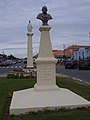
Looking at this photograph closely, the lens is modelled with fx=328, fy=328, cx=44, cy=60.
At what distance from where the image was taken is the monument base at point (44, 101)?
31.6ft

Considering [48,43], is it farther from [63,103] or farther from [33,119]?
[33,119]

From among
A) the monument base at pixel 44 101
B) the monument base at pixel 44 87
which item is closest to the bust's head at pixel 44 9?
the monument base at pixel 44 87

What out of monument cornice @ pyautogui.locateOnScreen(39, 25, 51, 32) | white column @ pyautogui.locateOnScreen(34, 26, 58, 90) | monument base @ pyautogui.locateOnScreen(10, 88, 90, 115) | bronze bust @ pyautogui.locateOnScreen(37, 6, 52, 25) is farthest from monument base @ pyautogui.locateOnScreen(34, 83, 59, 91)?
bronze bust @ pyautogui.locateOnScreen(37, 6, 52, 25)

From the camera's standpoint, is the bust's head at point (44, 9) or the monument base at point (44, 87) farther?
the bust's head at point (44, 9)

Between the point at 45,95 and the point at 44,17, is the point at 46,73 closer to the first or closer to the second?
the point at 45,95

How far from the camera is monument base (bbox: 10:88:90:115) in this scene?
9633 mm

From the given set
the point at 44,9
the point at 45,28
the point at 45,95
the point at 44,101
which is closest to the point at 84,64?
the point at 44,9

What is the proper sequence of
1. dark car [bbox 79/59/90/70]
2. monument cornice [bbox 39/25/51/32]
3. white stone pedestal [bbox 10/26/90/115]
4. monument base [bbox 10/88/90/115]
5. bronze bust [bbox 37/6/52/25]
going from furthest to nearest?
dark car [bbox 79/59/90/70]
bronze bust [bbox 37/6/52/25]
monument cornice [bbox 39/25/51/32]
white stone pedestal [bbox 10/26/90/115]
monument base [bbox 10/88/90/115]

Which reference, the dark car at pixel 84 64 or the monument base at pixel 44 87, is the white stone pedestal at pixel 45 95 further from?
the dark car at pixel 84 64

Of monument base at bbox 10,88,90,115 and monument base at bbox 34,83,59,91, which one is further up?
monument base at bbox 34,83,59,91

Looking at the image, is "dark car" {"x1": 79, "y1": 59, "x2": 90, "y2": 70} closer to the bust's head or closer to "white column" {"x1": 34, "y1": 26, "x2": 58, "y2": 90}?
the bust's head

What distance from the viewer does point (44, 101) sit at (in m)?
10.2

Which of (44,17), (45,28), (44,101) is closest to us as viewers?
(44,101)

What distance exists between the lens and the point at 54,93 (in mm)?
11117
